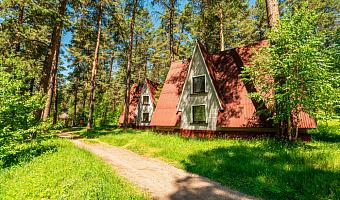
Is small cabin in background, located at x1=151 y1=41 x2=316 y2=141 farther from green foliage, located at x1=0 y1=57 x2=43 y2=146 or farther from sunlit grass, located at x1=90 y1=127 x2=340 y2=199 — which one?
green foliage, located at x1=0 y1=57 x2=43 y2=146

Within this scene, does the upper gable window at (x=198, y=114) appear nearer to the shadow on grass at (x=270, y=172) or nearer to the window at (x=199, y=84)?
the window at (x=199, y=84)

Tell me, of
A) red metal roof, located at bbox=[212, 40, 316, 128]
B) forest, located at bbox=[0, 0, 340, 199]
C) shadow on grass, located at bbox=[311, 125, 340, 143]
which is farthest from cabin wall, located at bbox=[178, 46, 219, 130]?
shadow on grass, located at bbox=[311, 125, 340, 143]

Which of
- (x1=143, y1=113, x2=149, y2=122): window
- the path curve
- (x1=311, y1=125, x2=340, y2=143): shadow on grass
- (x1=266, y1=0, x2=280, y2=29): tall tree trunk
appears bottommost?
the path curve

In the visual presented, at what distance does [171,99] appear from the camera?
1617 cm

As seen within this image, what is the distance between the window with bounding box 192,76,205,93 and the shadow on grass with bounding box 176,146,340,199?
705 centimetres

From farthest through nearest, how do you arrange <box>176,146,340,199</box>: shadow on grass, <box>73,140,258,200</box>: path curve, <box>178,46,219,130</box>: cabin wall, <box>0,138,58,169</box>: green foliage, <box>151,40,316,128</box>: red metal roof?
<box>178,46,219,130</box>: cabin wall, <box>151,40,316,128</box>: red metal roof, <box>0,138,58,169</box>: green foliage, <box>73,140,258,200</box>: path curve, <box>176,146,340,199</box>: shadow on grass

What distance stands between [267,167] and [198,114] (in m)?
8.06

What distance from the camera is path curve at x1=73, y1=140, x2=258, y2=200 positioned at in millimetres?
4516

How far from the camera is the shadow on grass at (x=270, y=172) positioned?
4.33 metres

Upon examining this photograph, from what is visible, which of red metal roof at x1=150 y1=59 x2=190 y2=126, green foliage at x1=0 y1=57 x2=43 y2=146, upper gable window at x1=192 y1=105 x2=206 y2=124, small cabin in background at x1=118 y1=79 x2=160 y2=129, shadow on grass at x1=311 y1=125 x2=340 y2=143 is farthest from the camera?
small cabin in background at x1=118 y1=79 x2=160 y2=129

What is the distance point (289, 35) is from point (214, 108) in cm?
706

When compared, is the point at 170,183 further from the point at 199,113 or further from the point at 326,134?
the point at 326,134

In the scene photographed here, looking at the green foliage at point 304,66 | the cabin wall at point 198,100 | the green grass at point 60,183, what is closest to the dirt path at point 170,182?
the green grass at point 60,183

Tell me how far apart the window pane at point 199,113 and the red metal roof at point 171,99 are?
5.54ft
